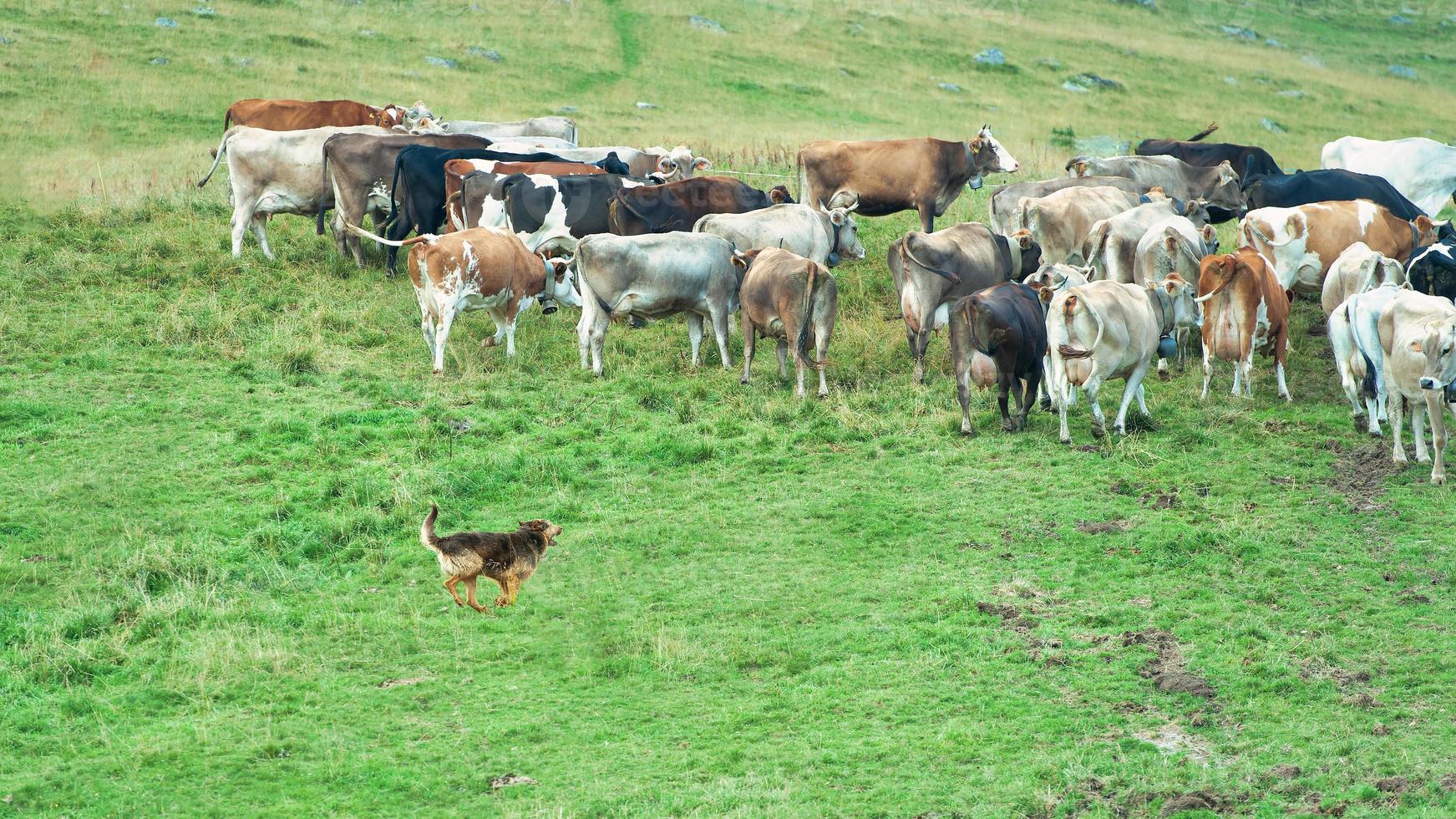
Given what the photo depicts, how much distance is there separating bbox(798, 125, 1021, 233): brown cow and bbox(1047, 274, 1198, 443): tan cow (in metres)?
6.94

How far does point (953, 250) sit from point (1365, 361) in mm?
4404

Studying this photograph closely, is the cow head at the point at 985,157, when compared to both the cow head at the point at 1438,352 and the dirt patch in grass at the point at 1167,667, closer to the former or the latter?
the cow head at the point at 1438,352

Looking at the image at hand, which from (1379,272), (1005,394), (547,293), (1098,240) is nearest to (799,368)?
(1005,394)

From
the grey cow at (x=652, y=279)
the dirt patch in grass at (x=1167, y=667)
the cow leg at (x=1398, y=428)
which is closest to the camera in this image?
the dirt patch in grass at (x=1167, y=667)

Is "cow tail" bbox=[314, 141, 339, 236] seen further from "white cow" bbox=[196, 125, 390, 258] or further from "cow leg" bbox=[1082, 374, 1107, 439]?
"cow leg" bbox=[1082, 374, 1107, 439]

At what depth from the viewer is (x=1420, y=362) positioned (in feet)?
39.1

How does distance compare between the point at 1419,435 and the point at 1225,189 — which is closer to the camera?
the point at 1419,435

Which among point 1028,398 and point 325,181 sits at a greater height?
point 325,181

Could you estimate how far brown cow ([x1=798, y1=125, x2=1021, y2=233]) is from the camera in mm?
20250

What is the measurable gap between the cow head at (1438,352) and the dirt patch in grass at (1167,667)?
4082 mm

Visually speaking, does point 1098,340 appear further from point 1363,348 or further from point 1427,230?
point 1427,230

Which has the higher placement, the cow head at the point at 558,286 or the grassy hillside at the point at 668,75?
the grassy hillside at the point at 668,75

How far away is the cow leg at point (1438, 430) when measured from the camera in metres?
12.0

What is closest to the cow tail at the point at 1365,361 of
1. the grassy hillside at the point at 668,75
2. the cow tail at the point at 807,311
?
the cow tail at the point at 807,311
